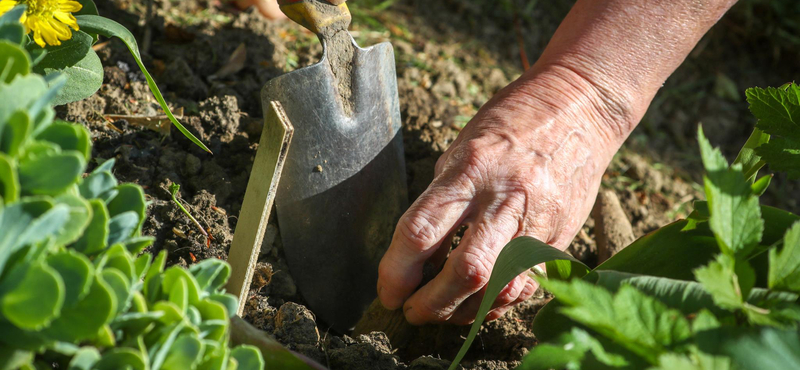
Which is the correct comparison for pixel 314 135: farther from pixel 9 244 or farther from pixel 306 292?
pixel 9 244

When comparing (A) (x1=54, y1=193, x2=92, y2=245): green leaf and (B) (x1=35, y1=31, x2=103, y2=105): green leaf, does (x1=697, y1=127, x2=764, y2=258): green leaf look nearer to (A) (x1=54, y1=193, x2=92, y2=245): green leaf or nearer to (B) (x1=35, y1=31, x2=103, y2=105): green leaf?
(A) (x1=54, y1=193, x2=92, y2=245): green leaf

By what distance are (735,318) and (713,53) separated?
2.65m

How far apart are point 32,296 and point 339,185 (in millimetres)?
1010

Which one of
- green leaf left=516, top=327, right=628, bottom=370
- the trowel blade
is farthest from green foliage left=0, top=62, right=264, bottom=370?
the trowel blade

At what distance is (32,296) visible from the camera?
1.66 feet

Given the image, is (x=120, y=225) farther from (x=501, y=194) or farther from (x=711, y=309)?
(x=501, y=194)

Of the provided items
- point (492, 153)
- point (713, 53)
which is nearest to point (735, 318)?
point (492, 153)

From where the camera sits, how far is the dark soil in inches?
52.0

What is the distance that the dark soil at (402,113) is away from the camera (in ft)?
4.33

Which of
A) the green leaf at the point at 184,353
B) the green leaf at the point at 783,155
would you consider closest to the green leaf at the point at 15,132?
the green leaf at the point at 184,353

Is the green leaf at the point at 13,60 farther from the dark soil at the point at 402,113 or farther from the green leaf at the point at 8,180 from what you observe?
the dark soil at the point at 402,113

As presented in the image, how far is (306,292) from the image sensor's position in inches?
59.0

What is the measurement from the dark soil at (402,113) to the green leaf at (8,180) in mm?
671

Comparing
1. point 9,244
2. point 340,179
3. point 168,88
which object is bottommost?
point 168,88
